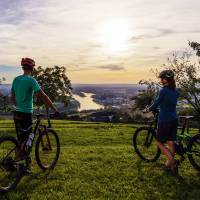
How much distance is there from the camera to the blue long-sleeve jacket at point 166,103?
10.2 m

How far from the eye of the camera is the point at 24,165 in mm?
9047

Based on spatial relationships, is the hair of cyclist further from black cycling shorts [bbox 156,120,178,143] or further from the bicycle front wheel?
the bicycle front wheel

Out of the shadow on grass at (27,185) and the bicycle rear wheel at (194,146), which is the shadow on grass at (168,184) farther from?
the shadow on grass at (27,185)

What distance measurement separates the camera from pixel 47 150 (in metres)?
10.5

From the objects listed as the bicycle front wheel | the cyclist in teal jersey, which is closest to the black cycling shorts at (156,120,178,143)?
the bicycle front wheel

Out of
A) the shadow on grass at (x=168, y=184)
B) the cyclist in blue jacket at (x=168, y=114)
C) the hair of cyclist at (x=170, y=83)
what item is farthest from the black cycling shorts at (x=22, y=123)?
the hair of cyclist at (x=170, y=83)

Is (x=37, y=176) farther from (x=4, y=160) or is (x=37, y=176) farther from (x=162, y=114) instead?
(x=162, y=114)

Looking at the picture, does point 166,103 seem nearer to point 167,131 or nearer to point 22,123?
point 167,131

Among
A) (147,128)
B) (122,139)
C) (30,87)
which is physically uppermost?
(30,87)

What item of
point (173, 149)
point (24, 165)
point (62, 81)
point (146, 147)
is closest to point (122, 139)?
point (146, 147)

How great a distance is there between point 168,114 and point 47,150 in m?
3.66

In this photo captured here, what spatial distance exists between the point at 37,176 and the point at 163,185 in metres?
3.34

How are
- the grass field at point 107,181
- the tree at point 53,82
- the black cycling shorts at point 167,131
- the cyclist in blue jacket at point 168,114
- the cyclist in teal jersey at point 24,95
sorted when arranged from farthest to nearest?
the tree at point 53,82 < the black cycling shorts at point 167,131 < the cyclist in blue jacket at point 168,114 < the cyclist in teal jersey at point 24,95 < the grass field at point 107,181

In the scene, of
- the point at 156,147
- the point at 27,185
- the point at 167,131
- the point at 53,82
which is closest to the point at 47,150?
the point at 27,185
